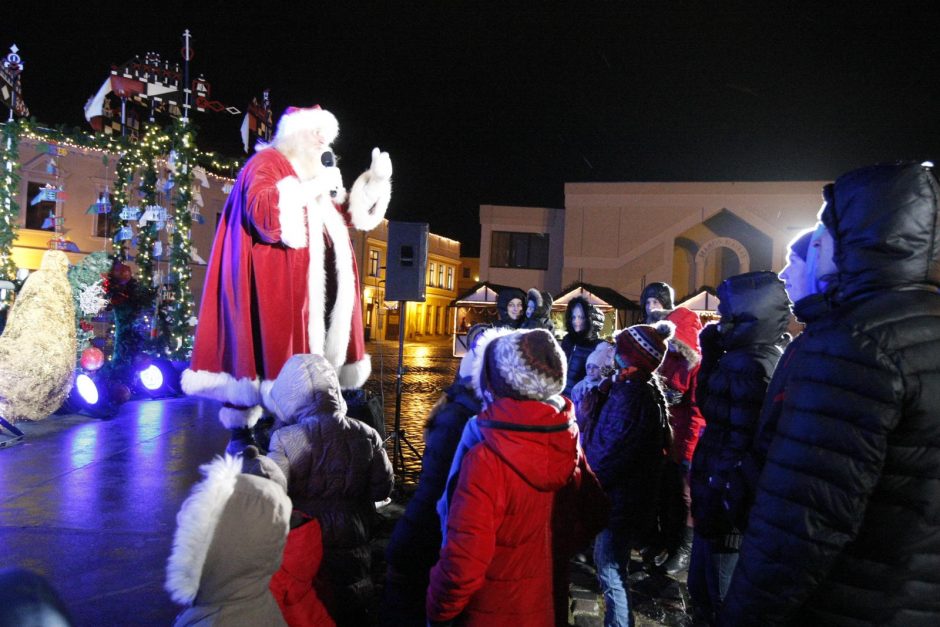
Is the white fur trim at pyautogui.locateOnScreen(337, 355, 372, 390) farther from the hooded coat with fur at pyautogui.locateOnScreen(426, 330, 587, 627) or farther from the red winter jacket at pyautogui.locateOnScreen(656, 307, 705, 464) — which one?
the red winter jacket at pyautogui.locateOnScreen(656, 307, 705, 464)

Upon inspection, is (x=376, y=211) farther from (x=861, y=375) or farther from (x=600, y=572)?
(x=861, y=375)

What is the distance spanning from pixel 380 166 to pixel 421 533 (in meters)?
2.37

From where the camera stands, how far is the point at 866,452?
1.43 metres

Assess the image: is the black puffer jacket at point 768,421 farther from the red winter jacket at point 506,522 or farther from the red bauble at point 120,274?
the red bauble at point 120,274

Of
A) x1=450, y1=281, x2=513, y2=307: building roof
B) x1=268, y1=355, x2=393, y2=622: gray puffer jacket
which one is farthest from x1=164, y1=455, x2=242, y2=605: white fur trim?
x1=450, y1=281, x2=513, y2=307: building roof

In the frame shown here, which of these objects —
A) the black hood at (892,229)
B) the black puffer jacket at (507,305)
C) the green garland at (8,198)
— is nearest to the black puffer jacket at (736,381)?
the black hood at (892,229)

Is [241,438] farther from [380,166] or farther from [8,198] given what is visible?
[8,198]

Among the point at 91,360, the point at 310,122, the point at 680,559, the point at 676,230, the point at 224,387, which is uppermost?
the point at 676,230

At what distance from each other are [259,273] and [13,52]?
16.5 metres

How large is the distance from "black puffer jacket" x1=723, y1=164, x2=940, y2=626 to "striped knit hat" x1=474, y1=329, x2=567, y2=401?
0.82 m

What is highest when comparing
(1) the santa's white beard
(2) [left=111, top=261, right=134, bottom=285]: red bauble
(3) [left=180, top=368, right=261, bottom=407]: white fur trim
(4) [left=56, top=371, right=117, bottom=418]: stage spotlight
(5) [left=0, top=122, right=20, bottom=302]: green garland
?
(5) [left=0, top=122, right=20, bottom=302]: green garland

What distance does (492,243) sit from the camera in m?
31.9

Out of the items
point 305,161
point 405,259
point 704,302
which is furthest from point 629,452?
point 704,302

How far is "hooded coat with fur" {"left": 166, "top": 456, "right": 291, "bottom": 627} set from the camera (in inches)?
65.6
